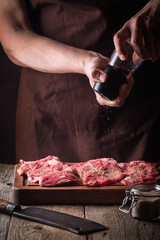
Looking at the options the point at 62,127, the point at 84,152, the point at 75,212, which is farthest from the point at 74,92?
the point at 75,212

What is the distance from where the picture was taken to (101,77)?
1.41m

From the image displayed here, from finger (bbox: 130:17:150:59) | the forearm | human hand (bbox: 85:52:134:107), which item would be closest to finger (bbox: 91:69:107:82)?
human hand (bbox: 85:52:134:107)

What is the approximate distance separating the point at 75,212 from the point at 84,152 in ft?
2.47

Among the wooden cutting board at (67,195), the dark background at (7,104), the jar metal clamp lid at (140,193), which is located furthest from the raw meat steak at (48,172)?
the dark background at (7,104)

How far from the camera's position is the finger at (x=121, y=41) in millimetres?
1400

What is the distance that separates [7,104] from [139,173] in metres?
0.93

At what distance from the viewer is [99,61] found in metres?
1.70

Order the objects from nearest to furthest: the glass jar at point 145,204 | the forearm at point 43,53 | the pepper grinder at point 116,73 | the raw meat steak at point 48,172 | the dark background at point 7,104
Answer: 1. the glass jar at point 145,204
2. the pepper grinder at point 116,73
3. the raw meat steak at point 48,172
4. the forearm at point 43,53
5. the dark background at point 7,104

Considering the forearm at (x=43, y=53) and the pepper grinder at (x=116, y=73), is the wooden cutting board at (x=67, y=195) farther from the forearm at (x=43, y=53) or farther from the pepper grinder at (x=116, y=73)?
the forearm at (x=43, y=53)

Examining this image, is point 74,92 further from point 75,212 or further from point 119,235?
point 119,235

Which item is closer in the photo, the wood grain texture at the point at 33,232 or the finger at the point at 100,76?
the wood grain texture at the point at 33,232

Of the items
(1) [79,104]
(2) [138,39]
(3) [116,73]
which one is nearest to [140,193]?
(3) [116,73]

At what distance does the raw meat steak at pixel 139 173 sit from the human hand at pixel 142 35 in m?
0.51

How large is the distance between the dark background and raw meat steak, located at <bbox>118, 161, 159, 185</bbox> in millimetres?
750
